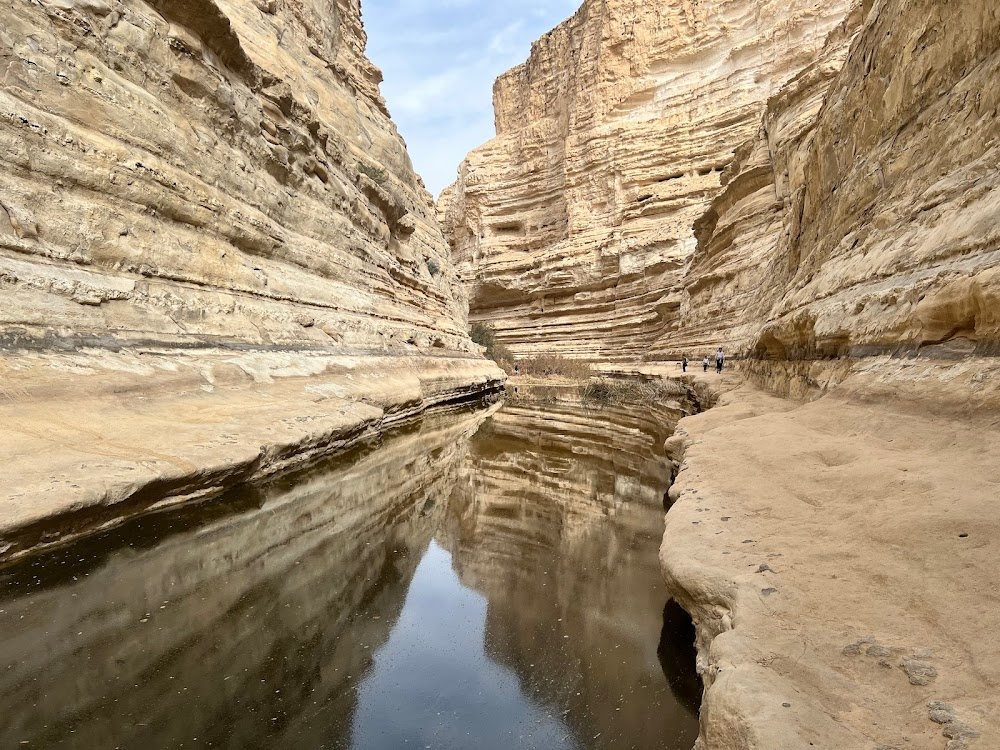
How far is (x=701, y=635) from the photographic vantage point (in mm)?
2162

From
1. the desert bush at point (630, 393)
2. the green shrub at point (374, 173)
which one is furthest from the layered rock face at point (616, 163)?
the green shrub at point (374, 173)

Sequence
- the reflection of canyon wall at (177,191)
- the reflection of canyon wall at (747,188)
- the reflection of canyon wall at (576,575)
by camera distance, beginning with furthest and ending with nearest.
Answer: the reflection of canyon wall at (177,191) < the reflection of canyon wall at (747,188) < the reflection of canyon wall at (576,575)

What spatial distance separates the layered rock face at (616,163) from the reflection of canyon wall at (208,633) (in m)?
22.6

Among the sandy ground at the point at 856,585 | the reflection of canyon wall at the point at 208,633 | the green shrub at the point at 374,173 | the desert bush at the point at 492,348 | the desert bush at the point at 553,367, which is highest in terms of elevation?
the green shrub at the point at 374,173

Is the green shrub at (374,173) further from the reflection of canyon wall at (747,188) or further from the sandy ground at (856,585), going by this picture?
the sandy ground at (856,585)

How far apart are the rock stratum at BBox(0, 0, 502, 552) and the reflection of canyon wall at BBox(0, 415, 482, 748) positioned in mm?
593

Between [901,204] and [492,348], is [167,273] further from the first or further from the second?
[492,348]

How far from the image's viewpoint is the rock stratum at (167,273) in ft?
14.0

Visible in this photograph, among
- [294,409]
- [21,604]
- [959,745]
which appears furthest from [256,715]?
[294,409]

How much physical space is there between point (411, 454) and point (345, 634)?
4.81m

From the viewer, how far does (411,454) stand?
7578 mm

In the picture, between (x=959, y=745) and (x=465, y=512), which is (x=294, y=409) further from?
(x=959, y=745)

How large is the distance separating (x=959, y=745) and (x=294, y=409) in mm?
6307

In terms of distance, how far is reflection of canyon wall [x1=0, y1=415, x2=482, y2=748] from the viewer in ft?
6.70
